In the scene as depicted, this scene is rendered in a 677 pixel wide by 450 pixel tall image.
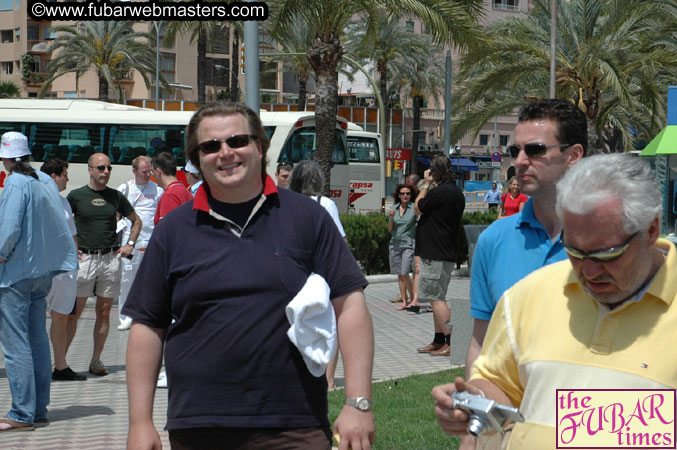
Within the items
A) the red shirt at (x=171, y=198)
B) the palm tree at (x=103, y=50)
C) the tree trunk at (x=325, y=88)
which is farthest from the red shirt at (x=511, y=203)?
the palm tree at (x=103, y=50)

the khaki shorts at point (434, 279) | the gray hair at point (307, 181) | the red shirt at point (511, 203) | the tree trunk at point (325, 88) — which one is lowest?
the khaki shorts at point (434, 279)

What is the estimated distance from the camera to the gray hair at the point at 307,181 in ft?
24.8

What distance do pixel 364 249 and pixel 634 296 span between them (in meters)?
16.8

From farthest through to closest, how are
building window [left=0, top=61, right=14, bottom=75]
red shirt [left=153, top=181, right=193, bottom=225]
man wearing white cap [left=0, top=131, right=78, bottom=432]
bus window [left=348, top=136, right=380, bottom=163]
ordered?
building window [left=0, top=61, right=14, bottom=75]
bus window [left=348, top=136, right=380, bottom=163]
red shirt [left=153, top=181, right=193, bottom=225]
man wearing white cap [left=0, top=131, right=78, bottom=432]

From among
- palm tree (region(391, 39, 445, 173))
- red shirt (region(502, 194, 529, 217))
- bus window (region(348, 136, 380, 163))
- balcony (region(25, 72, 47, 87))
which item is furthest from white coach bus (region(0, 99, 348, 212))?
balcony (region(25, 72, 47, 87))

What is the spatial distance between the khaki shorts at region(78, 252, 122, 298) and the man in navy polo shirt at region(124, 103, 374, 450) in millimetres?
5813

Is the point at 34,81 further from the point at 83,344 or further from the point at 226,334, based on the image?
the point at 226,334

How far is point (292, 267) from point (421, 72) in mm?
55374

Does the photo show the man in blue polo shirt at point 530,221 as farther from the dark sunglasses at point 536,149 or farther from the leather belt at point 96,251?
the leather belt at point 96,251

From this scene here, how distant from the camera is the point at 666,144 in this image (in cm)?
1568

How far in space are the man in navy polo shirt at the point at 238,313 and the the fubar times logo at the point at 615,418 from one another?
1.21 m

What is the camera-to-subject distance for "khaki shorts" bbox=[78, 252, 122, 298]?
9109mm

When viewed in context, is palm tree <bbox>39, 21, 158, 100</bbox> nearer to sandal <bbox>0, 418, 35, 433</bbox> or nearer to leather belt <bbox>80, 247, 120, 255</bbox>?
leather belt <bbox>80, 247, 120, 255</bbox>

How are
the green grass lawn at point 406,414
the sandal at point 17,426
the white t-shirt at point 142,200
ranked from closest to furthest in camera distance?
the green grass lawn at point 406,414 → the sandal at point 17,426 → the white t-shirt at point 142,200
